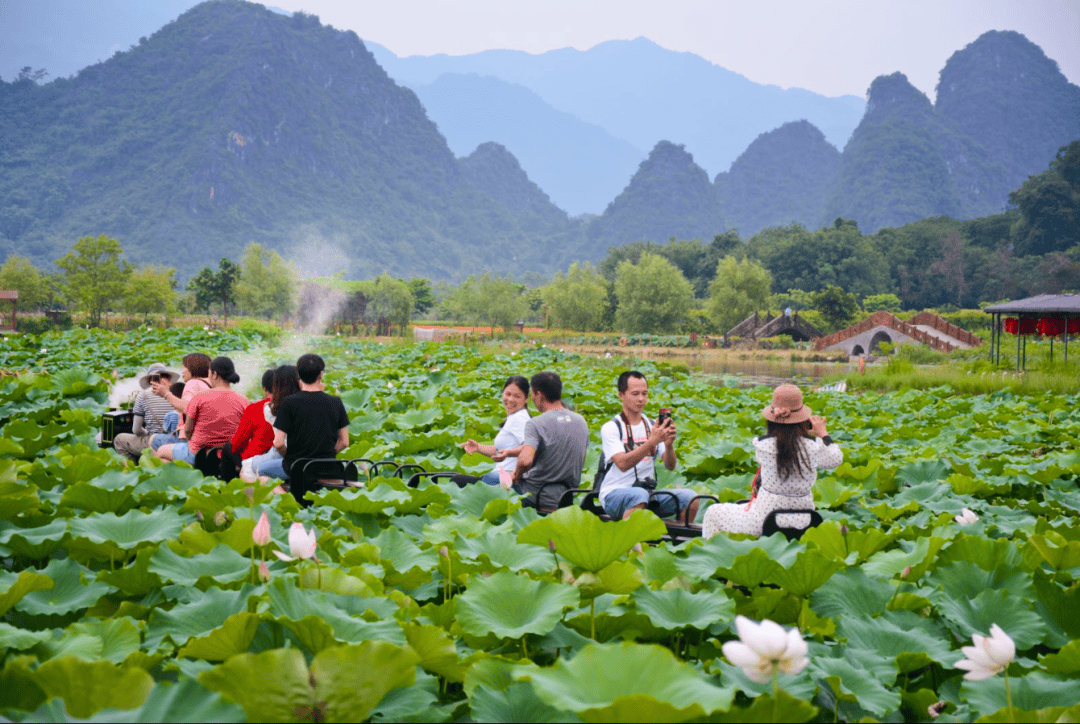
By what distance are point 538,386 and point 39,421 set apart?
17.5 feet

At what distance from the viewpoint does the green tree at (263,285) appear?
50125 millimetres

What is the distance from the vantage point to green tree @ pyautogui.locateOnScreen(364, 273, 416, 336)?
5888cm

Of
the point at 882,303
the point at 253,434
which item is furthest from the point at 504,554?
the point at 882,303

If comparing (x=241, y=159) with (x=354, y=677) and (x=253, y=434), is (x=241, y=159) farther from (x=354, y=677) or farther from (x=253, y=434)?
(x=354, y=677)

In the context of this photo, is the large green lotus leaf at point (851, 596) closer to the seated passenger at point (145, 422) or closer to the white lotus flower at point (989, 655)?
the white lotus flower at point (989, 655)

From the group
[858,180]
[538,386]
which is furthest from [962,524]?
[858,180]

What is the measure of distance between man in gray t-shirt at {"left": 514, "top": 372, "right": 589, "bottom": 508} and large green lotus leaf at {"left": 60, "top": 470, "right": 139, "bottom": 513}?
2.02 metres

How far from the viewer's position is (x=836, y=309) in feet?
174

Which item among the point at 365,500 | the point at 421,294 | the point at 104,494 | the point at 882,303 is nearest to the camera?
the point at 104,494

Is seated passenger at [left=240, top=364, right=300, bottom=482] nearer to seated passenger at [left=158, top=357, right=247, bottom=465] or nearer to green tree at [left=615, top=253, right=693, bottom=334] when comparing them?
seated passenger at [left=158, top=357, right=247, bottom=465]

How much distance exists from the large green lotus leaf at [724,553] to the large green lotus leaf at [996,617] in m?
0.46

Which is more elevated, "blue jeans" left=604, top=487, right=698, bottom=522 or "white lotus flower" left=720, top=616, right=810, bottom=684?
"white lotus flower" left=720, top=616, right=810, bottom=684

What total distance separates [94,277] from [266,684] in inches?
1890

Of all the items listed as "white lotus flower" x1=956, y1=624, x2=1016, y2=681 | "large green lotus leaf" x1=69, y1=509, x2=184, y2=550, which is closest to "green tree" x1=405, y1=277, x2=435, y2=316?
"large green lotus leaf" x1=69, y1=509, x2=184, y2=550
